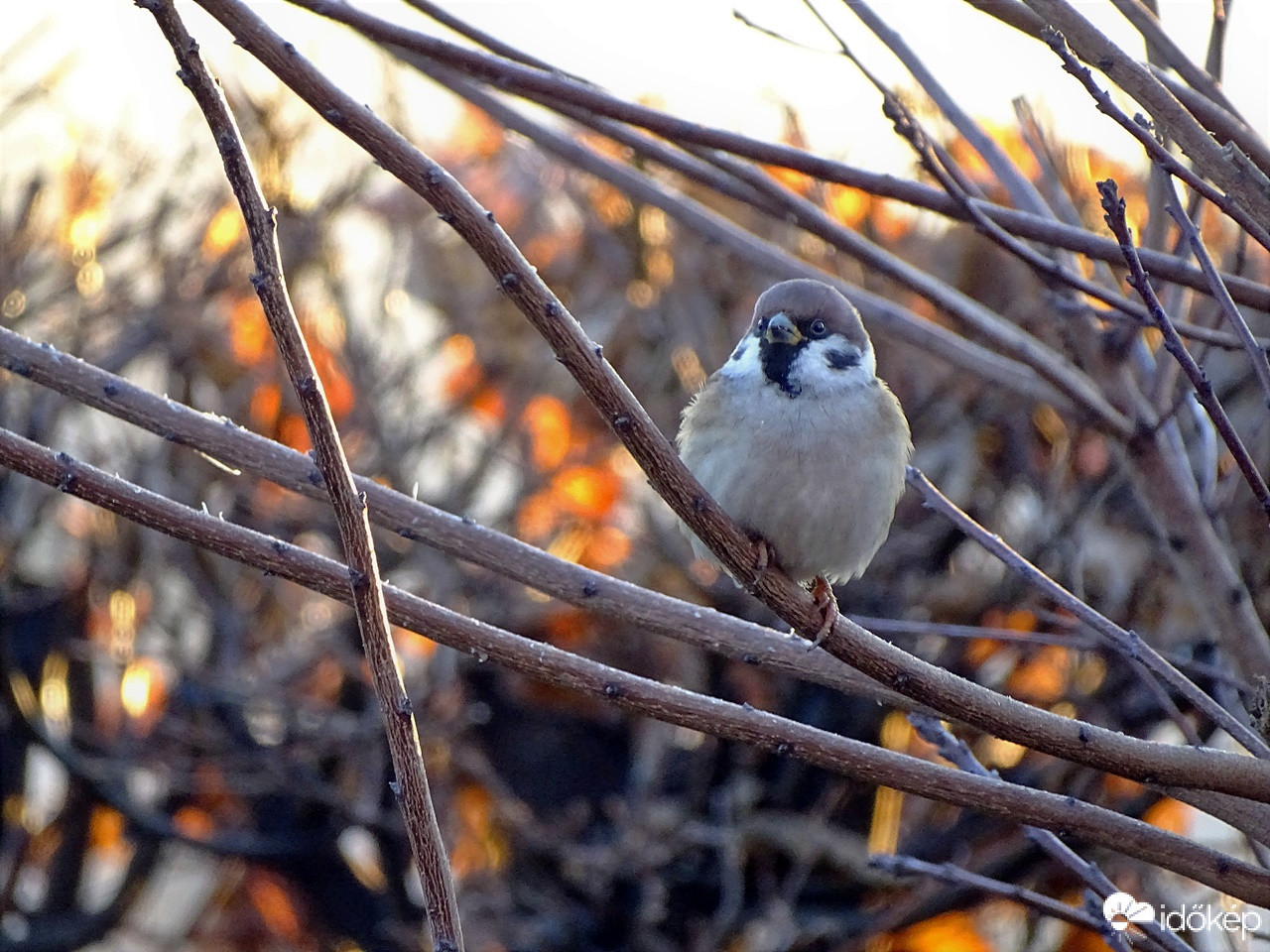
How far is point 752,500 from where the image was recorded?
2.50 m

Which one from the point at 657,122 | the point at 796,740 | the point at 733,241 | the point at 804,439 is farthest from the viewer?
the point at 733,241

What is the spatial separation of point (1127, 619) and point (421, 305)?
10.5 feet

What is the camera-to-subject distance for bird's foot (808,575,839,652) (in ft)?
6.19

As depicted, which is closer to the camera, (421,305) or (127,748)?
(127,748)

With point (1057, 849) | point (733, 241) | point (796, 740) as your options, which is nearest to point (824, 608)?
point (796, 740)

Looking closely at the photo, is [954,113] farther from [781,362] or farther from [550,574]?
[550,574]

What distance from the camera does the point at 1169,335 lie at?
5.39 feet

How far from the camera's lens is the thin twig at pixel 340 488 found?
1430 mm

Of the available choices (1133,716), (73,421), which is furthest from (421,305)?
(1133,716)

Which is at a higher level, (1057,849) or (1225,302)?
(1225,302)

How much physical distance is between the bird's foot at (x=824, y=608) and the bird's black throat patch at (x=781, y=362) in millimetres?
394

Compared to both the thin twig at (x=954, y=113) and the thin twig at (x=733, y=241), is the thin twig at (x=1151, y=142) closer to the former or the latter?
the thin twig at (x=954, y=113)

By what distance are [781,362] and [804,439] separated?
7.5 inches

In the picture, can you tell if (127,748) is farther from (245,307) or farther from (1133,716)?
(1133,716)
